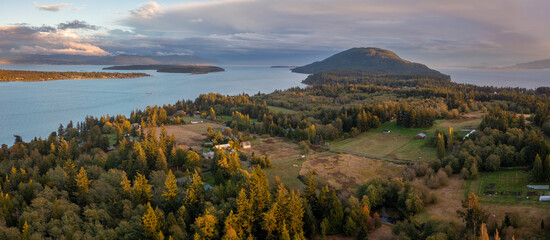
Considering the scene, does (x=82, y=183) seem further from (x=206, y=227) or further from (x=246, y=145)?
(x=246, y=145)

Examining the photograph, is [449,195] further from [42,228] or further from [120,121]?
[120,121]

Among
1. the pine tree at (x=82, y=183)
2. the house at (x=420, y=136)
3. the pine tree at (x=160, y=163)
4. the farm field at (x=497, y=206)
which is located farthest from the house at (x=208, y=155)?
the house at (x=420, y=136)

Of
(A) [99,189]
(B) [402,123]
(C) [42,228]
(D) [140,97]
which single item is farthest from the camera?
(D) [140,97]

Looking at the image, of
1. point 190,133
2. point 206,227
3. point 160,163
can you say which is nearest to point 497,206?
point 206,227

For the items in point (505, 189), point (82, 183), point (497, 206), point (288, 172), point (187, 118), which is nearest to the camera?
point (497, 206)

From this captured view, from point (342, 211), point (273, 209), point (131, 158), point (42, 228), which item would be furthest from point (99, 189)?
point (342, 211)
